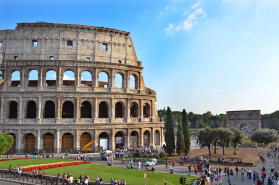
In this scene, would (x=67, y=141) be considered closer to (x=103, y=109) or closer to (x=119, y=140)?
(x=103, y=109)

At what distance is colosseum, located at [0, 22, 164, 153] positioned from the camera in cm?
3688

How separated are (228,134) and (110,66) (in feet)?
81.3

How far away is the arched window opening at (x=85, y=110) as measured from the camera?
41094mm

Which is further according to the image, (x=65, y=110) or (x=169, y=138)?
(x=65, y=110)

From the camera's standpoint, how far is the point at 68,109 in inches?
1582

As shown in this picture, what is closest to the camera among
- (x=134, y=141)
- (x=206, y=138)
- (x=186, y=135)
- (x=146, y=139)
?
(x=206, y=138)

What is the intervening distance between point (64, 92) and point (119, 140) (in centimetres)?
1332

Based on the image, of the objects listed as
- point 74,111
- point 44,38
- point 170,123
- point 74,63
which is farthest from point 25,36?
point 170,123

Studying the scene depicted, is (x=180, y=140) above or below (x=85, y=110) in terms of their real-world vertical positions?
below

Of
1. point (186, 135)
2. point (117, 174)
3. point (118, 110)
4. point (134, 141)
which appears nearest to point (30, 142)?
point (118, 110)

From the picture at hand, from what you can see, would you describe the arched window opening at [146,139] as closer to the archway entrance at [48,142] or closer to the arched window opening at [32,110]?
the archway entrance at [48,142]

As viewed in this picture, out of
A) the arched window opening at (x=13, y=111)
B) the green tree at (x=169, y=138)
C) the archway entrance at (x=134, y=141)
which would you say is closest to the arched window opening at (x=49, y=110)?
the arched window opening at (x=13, y=111)

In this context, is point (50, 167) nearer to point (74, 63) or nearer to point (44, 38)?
point (74, 63)

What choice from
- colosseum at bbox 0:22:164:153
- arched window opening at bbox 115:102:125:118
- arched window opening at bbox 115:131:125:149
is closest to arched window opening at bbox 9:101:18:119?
colosseum at bbox 0:22:164:153
